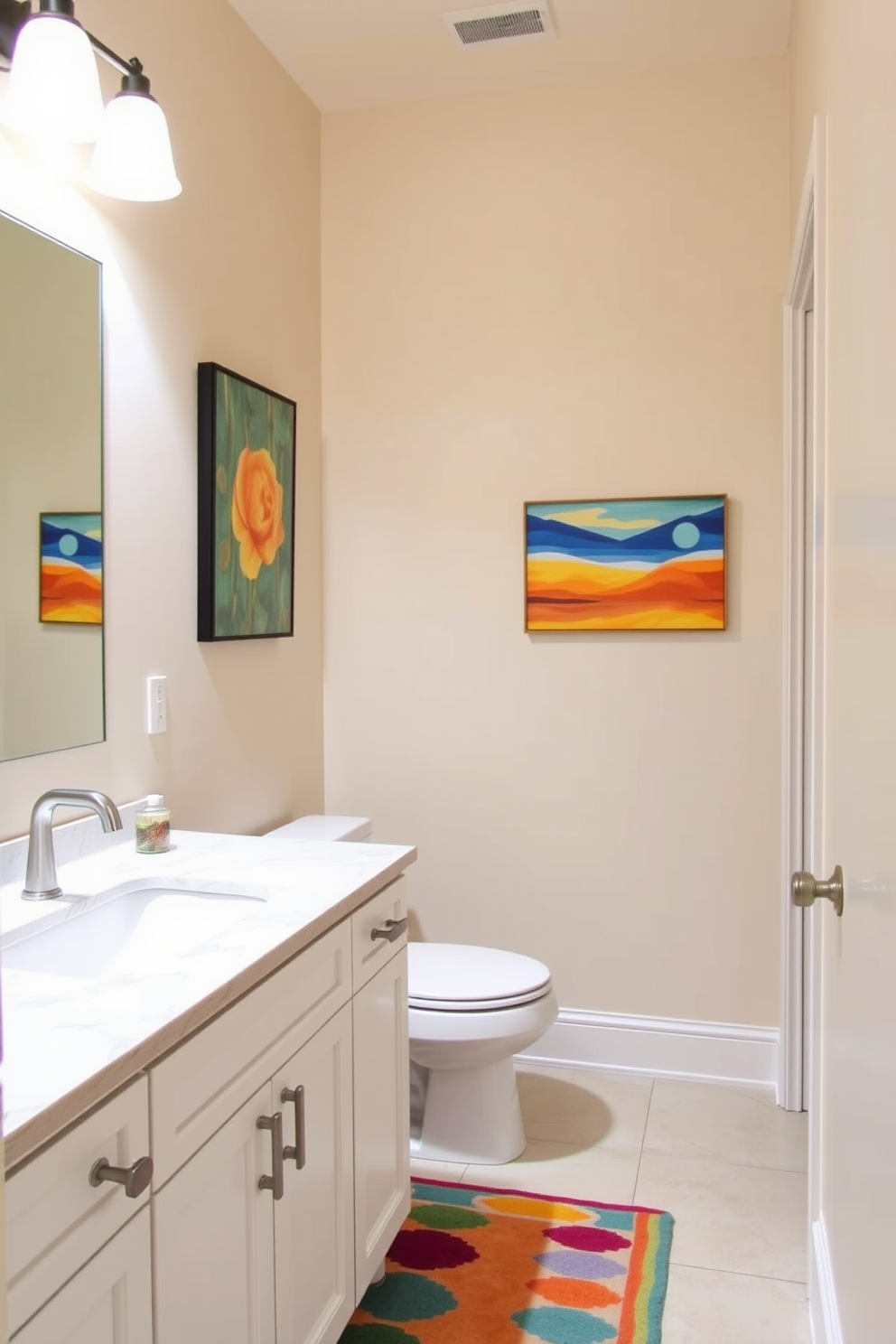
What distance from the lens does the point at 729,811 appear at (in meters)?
2.90

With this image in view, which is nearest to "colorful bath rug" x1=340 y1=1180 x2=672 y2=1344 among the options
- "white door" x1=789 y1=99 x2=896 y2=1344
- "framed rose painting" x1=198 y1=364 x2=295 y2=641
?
"white door" x1=789 y1=99 x2=896 y2=1344

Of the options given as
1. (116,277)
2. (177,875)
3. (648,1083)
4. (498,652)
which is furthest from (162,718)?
(648,1083)

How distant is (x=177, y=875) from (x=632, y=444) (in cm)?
174

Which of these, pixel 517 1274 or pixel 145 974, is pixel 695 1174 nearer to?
pixel 517 1274

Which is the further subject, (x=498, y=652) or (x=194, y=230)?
(x=498, y=652)

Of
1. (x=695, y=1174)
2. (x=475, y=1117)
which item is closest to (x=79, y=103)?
(x=475, y=1117)

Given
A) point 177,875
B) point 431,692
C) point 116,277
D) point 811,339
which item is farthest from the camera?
point 431,692

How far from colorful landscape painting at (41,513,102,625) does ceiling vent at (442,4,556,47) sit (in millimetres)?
1593

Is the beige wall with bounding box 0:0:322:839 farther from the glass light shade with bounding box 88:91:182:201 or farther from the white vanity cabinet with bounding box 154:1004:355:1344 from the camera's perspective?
the white vanity cabinet with bounding box 154:1004:355:1344

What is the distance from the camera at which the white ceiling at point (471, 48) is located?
2.60 meters

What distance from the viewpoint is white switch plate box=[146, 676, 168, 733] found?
88.2 inches

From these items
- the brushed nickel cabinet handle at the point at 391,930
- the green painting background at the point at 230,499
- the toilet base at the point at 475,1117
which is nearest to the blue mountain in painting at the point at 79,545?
the green painting background at the point at 230,499

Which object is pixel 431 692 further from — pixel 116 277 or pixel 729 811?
pixel 116 277

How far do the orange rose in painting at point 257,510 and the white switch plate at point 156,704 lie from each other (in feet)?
1.40
